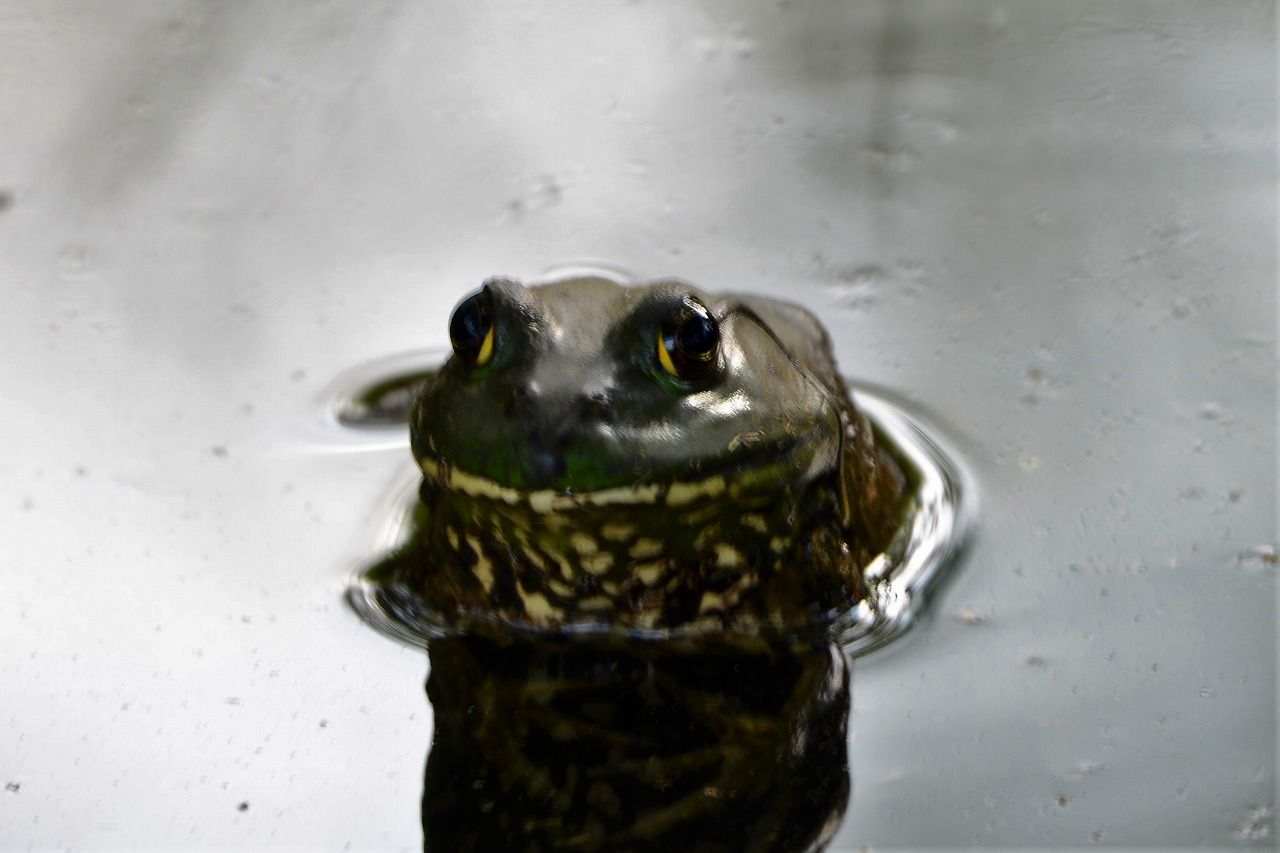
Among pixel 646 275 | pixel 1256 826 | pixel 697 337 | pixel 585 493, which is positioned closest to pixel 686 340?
pixel 697 337

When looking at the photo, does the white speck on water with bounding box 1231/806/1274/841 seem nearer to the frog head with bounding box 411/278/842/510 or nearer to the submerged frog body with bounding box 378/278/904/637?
the submerged frog body with bounding box 378/278/904/637

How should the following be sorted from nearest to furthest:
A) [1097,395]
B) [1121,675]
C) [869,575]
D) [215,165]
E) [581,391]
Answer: [581,391] < [1121,675] < [869,575] < [1097,395] < [215,165]

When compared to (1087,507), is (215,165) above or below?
above

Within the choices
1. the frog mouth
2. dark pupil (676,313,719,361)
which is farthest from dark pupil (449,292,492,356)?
dark pupil (676,313,719,361)

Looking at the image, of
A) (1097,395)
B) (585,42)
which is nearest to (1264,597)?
(1097,395)

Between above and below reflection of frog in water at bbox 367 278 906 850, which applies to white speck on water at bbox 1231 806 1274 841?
below

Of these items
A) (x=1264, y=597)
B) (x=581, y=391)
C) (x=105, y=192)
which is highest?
(x=581, y=391)

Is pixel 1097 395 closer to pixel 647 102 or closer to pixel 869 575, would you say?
pixel 869 575

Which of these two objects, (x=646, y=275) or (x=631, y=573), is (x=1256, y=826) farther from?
(x=646, y=275)
